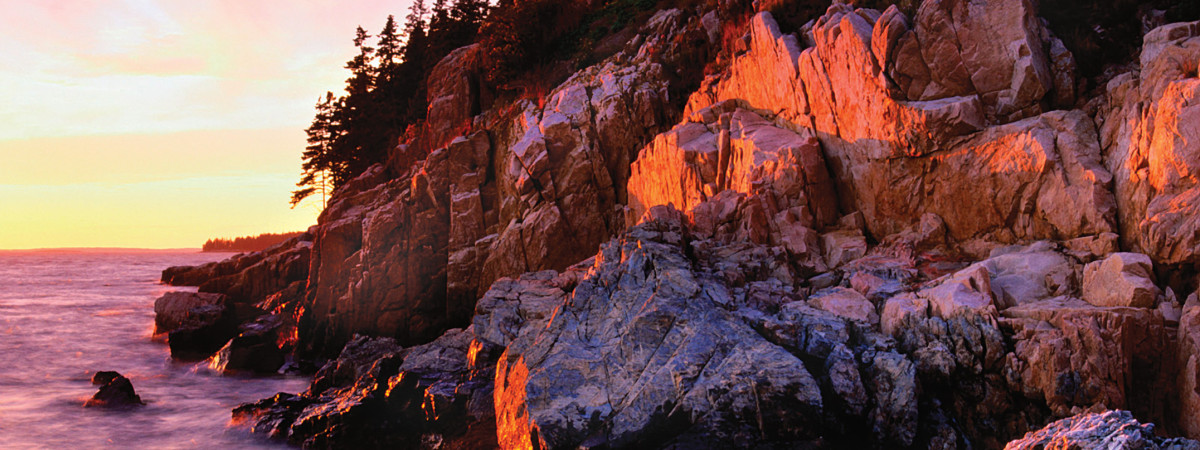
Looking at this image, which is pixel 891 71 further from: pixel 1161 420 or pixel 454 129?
pixel 454 129

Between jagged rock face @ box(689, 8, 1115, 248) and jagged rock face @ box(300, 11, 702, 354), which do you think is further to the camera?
jagged rock face @ box(300, 11, 702, 354)

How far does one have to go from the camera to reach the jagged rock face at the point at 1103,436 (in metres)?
5.73

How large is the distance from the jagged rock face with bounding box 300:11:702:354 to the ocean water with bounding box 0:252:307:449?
4.68 meters

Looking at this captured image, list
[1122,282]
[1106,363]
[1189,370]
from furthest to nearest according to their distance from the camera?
[1122,282] → [1106,363] → [1189,370]

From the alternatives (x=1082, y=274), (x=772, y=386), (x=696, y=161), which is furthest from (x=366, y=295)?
(x=1082, y=274)

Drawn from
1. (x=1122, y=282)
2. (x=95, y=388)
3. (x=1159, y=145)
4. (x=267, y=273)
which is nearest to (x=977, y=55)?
(x=1159, y=145)

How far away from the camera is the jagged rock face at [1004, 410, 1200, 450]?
573 cm

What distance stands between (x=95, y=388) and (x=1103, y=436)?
26.8 metres

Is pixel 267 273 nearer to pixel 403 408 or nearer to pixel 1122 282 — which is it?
pixel 403 408

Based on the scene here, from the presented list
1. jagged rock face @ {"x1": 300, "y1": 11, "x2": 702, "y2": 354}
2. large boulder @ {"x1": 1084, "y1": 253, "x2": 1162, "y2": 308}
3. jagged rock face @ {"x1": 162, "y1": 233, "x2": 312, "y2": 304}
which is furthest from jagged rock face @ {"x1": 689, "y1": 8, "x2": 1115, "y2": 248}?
jagged rock face @ {"x1": 162, "y1": 233, "x2": 312, "y2": 304}

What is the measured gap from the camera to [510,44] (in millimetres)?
31734

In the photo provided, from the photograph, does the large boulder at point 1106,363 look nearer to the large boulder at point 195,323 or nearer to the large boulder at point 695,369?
the large boulder at point 695,369

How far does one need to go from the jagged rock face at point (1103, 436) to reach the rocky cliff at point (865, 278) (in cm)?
4

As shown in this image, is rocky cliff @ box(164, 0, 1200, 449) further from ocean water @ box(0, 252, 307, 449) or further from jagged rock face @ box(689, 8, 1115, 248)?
ocean water @ box(0, 252, 307, 449)
